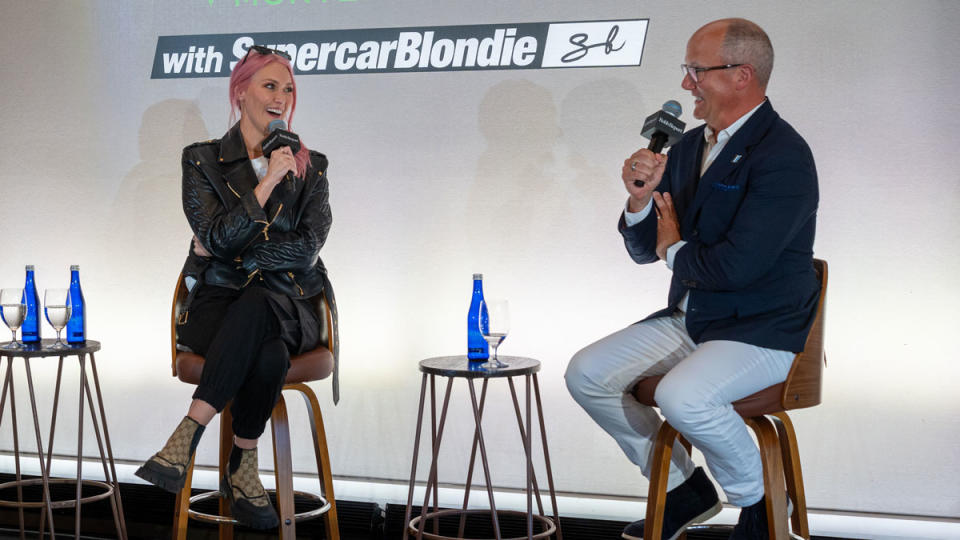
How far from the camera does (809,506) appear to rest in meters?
3.29

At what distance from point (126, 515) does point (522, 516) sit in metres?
1.58

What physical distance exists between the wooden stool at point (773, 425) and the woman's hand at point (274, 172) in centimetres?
120

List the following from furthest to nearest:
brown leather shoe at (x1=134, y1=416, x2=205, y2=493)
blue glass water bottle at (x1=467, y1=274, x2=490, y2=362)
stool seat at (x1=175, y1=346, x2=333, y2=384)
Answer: blue glass water bottle at (x1=467, y1=274, x2=490, y2=362) → stool seat at (x1=175, y1=346, x2=333, y2=384) → brown leather shoe at (x1=134, y1=416, x2=205, y2=493)

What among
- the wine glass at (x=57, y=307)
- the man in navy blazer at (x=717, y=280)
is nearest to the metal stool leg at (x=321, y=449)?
the man in navy blazer at (x=717, y=280)

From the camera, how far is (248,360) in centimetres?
247

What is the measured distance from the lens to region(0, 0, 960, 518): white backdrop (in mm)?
3176

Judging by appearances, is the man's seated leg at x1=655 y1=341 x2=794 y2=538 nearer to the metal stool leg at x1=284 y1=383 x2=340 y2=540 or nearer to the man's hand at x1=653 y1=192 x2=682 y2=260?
the man's hand at x1=653 y1=192 x2=682 y2=260

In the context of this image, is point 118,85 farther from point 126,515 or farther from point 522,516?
point 522,516

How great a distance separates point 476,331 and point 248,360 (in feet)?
2.58

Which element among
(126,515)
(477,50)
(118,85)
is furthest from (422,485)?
(118,85)

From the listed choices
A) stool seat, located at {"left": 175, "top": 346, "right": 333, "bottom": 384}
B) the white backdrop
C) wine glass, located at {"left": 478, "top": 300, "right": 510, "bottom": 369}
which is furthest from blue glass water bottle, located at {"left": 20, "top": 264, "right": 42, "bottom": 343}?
wine glass, located at {"left": 478, "top": 300, "right": 510, "bottom": 369}

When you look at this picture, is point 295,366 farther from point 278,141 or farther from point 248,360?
point 278,141

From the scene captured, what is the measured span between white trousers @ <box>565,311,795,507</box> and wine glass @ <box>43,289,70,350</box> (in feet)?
5.97
